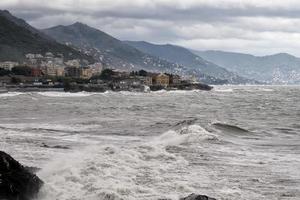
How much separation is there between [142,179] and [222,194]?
3.09 m

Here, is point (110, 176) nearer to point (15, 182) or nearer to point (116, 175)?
point (116, 175)

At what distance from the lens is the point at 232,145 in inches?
1272

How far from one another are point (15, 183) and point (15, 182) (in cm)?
3

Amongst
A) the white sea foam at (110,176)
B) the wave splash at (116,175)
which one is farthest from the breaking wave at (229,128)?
the white sea foam at (110,176)

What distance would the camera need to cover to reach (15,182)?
1466 centimetres

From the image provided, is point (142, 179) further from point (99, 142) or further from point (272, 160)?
point (99, 142)

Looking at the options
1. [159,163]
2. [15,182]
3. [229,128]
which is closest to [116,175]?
[159,163]

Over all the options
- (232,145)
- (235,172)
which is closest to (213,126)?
(232,145)

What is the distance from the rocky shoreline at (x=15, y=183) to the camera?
14391mm


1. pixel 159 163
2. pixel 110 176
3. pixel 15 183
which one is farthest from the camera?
pixel 159 163

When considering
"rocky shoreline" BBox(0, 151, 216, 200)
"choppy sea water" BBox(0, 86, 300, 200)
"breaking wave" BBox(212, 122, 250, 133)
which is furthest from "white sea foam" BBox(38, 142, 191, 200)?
"breaking wave" BBox(212, 122, 250, 133)

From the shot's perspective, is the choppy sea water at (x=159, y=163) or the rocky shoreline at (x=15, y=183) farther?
the choppy sea water at (x=159, y=163)

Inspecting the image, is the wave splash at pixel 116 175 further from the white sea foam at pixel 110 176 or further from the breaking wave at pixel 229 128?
the breaking wave at pixel 229 128

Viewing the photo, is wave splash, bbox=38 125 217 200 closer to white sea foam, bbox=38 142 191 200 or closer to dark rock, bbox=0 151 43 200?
white sea foam, bbox=38 142 191 200
